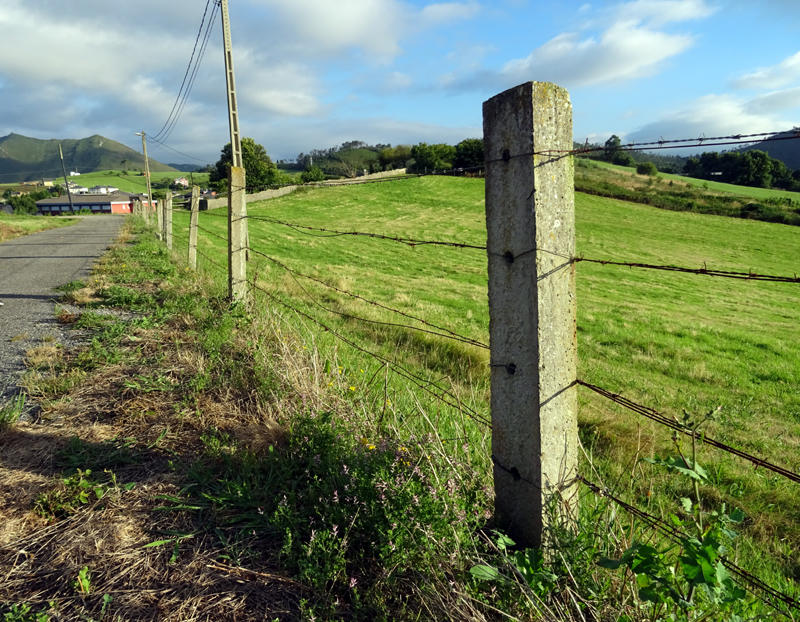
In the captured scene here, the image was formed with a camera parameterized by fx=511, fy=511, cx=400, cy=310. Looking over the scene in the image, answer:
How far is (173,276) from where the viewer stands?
330 inches

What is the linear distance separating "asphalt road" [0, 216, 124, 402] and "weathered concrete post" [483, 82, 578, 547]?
390 cm

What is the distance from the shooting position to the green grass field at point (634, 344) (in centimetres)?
390

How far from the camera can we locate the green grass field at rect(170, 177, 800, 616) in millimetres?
3902

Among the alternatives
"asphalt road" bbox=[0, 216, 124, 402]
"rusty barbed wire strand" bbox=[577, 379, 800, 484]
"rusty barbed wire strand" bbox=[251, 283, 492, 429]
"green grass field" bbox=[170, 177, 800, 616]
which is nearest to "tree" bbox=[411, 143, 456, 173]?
"green grass field" bbox=[170, 177, 800, 616]

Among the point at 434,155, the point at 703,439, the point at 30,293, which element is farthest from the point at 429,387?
the point at 434,155

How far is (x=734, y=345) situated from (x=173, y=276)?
34.5ft

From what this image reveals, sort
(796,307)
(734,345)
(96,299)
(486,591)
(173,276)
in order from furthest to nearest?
(796,307) < (734,345) < (173,276) < (96,299) < (486,591)

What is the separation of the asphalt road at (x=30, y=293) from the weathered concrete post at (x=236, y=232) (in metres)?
1.81

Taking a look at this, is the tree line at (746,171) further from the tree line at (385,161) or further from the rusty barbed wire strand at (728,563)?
the rusty barbed wire strand at (728,563)

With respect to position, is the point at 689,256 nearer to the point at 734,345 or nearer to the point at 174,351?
the point at 734,345

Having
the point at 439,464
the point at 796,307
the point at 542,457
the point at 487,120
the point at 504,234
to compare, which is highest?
the point at 487,120

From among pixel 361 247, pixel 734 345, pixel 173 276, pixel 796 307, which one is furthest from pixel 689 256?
pixel 173 276

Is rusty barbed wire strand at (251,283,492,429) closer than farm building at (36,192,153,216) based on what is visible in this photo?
A: Yes

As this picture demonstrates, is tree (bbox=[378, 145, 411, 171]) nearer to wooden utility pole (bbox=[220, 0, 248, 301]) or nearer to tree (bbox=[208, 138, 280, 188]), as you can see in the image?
tree (bbox=[208, 138, 280, 188])
